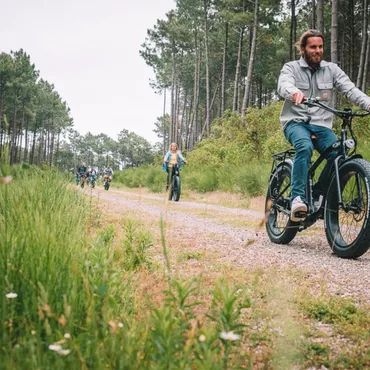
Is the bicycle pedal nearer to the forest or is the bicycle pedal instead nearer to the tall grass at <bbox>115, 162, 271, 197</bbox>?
the tall grass at <bbox>115, 162, 271, 197</bbox>

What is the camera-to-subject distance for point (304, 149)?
3.92 meters

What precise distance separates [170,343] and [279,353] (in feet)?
2.18

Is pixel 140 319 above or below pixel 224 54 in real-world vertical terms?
below

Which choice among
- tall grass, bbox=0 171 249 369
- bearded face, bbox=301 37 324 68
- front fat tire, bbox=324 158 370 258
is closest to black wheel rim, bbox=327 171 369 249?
front fat tire, bbox=324 158 370 258

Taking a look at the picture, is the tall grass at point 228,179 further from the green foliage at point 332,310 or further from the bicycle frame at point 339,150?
the green foliage at point 332,310

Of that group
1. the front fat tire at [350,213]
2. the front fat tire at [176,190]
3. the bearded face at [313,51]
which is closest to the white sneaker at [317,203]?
the front fat tire at [350,213]

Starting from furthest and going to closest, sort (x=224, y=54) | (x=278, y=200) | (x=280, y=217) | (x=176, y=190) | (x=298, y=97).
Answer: (x=224, y=54) < (x=176, y=190) < (x=280, y=217) < (x=278, y=200) < (x=298, y=97)

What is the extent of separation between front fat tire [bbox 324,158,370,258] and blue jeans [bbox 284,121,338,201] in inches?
8.5

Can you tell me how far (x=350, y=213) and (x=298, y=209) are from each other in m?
0.49

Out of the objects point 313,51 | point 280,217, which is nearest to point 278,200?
point 280,217

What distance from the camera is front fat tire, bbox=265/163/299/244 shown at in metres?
4.38

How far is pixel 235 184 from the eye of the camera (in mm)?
12336

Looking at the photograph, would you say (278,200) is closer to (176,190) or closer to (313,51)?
(313,51)

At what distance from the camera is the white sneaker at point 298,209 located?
387cm
